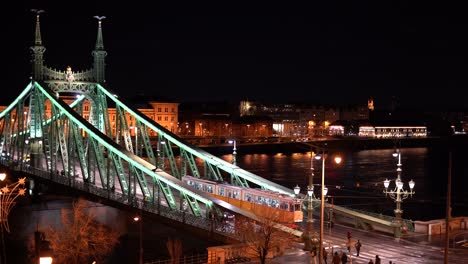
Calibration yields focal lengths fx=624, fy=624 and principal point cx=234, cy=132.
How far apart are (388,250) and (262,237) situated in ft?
18.8

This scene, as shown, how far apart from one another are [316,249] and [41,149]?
27616 mm

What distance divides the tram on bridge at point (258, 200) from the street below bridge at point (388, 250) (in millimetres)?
2322

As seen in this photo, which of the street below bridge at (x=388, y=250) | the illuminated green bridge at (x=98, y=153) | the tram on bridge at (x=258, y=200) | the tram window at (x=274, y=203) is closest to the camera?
the street below bridge at (x=388, y=250)

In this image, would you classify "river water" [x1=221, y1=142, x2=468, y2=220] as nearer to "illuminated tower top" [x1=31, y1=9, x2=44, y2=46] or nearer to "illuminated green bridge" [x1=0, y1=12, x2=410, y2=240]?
"illuminated green bridge" [x1=0, y1=12, x2=410, y2=240]

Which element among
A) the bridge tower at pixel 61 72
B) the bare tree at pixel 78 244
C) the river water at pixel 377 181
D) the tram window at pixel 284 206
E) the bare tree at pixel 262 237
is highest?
the bridge tower at pixel 61 72

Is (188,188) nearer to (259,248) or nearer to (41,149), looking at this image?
(259,248)

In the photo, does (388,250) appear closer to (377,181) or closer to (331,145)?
(377,181)

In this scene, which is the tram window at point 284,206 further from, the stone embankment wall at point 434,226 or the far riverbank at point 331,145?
the far riverbank at point 331,145

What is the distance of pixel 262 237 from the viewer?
23.8 meters

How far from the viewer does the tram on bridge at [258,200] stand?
30766mm

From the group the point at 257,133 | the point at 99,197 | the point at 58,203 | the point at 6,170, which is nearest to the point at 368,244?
the point at 99,197

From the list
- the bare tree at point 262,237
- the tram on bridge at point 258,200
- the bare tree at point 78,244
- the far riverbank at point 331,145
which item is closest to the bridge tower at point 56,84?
the tram on bridge at point 258,200

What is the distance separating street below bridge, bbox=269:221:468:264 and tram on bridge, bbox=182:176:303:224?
91.4 inches

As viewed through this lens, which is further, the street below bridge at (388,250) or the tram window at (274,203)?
the tram window at (274,203)
